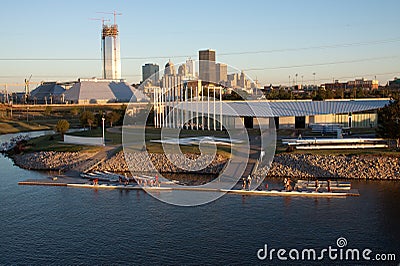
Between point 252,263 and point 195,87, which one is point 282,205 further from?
point 195,87

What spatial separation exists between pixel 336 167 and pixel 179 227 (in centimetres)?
1233

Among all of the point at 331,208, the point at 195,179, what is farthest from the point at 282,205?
the point at 195,179

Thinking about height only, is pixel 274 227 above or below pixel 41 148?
below

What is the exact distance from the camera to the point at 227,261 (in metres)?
14.7

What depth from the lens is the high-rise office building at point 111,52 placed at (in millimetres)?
182500

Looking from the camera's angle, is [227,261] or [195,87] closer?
[227,261]

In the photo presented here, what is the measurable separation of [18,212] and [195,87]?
28.4 metres

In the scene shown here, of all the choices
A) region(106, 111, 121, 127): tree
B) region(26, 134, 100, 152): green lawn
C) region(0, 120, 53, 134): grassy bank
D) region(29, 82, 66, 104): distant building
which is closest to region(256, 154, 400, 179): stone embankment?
region(26, 134, 100, 152): green lawn

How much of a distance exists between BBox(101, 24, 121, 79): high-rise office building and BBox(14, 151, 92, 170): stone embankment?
511 feet

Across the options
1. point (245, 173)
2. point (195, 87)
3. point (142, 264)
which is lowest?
point (142, 264)

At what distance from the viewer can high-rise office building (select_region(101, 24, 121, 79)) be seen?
7185 inches

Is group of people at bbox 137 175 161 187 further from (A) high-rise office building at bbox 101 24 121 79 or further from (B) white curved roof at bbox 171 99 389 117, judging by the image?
(A) high-rise office building at bbox 101 24 121 79

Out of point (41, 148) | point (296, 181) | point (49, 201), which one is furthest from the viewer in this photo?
point (41, 148)

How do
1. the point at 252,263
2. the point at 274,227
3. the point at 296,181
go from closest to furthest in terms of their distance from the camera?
the point at 252,263 < the point at 274,227 < the point at 296,181
